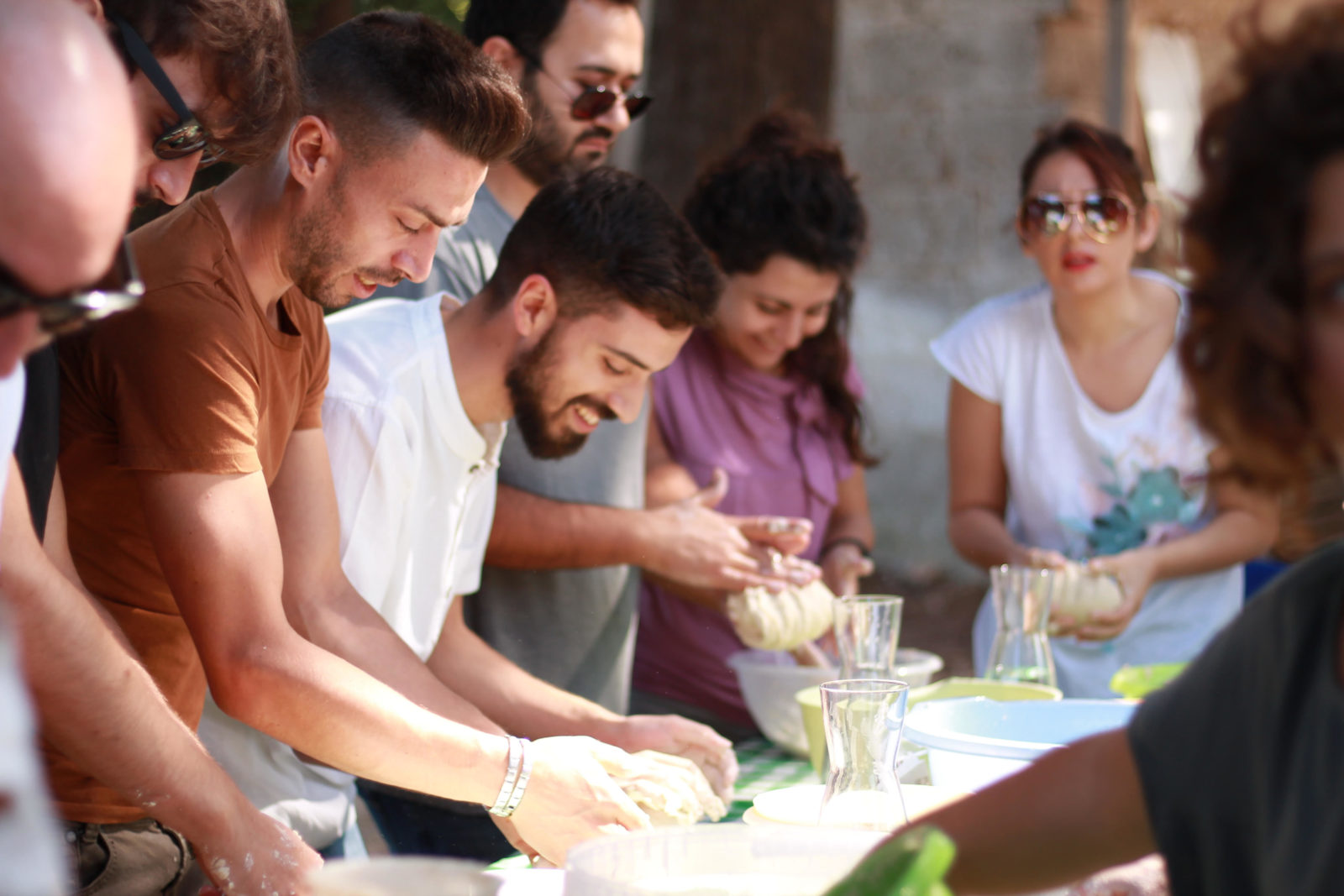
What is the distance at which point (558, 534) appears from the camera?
2.40 meters

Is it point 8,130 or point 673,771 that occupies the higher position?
point 8,130

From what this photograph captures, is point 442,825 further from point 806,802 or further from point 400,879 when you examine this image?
point 400,879

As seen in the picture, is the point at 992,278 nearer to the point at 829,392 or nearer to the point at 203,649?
the point at 829,392

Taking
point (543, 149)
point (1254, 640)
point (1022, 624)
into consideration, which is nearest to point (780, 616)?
point (1022, 624)

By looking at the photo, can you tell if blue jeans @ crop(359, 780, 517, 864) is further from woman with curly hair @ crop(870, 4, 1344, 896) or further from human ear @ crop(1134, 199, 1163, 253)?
human ear @ crop(1134, 199, 1163, 253)

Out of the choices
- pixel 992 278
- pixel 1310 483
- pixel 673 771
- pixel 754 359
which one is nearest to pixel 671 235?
pixel 754 359

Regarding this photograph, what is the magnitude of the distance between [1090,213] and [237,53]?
80.3 inches

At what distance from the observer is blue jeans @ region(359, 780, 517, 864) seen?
88.0 inches

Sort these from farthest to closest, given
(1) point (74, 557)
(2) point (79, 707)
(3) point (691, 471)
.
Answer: (3) point (691, 471)
(1) point (74, 557)
(2) point (79, 707)

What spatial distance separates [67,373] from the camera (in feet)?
5.05

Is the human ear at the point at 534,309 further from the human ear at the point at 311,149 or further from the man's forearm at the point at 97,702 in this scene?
the man's forearm at the point at 97,702

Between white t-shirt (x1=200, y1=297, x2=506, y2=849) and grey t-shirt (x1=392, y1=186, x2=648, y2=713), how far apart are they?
35cm

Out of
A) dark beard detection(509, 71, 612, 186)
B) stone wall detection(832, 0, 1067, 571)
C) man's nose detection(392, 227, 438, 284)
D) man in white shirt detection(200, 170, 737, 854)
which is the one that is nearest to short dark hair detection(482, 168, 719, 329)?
man in white shirt detection(200, 170, 737, 854)

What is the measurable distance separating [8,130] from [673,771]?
1162 millimetres
